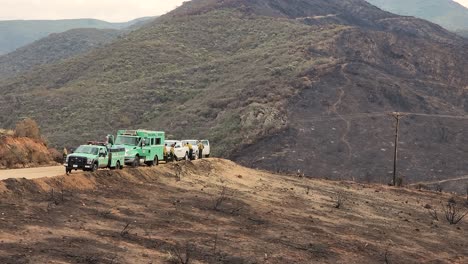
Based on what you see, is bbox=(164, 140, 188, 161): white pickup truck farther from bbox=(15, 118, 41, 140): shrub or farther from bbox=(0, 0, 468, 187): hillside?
bbox=(0, 0, 468, 187): hillside

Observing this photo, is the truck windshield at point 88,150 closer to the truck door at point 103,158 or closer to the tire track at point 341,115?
the truck door at point 103,158

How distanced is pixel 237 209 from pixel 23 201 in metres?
8.66

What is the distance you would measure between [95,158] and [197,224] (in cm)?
843

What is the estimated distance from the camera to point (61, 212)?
56.4 ft

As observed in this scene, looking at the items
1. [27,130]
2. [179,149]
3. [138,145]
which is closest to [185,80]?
[27,130]

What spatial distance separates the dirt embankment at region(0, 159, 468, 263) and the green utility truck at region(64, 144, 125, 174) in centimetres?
133

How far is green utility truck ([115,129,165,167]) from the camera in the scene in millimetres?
29094

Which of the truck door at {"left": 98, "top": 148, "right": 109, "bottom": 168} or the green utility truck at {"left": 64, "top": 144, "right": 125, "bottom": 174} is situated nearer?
the green utility truck at {"left": 64, "top": 144, "right": 125, "bottom": 174}

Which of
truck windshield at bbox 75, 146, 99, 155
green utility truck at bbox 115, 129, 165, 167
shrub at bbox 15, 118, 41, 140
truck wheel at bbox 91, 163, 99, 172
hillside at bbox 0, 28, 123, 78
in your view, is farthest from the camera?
hillside at bbox 0, 28, 123, 78

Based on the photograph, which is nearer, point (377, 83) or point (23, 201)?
point (23, 201)

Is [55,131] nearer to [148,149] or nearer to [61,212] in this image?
[148,149]

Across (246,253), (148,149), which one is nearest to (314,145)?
(148,149)

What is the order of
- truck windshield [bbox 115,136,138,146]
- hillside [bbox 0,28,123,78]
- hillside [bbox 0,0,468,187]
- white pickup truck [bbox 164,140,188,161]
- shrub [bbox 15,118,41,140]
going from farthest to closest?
1. hillside [bbox 0,28,123,78]
2. hillside [bbox 0,0,468,187]
3. shrub [bbox 15,118,41,140]
4. white pickup truck [bbox 164,140,188,161]
5. truck windshield [bbox 115,136,138,146]

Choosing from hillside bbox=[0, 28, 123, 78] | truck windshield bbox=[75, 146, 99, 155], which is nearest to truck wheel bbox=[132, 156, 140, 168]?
truck windshield bbox=[75, 146, 99, 155]
